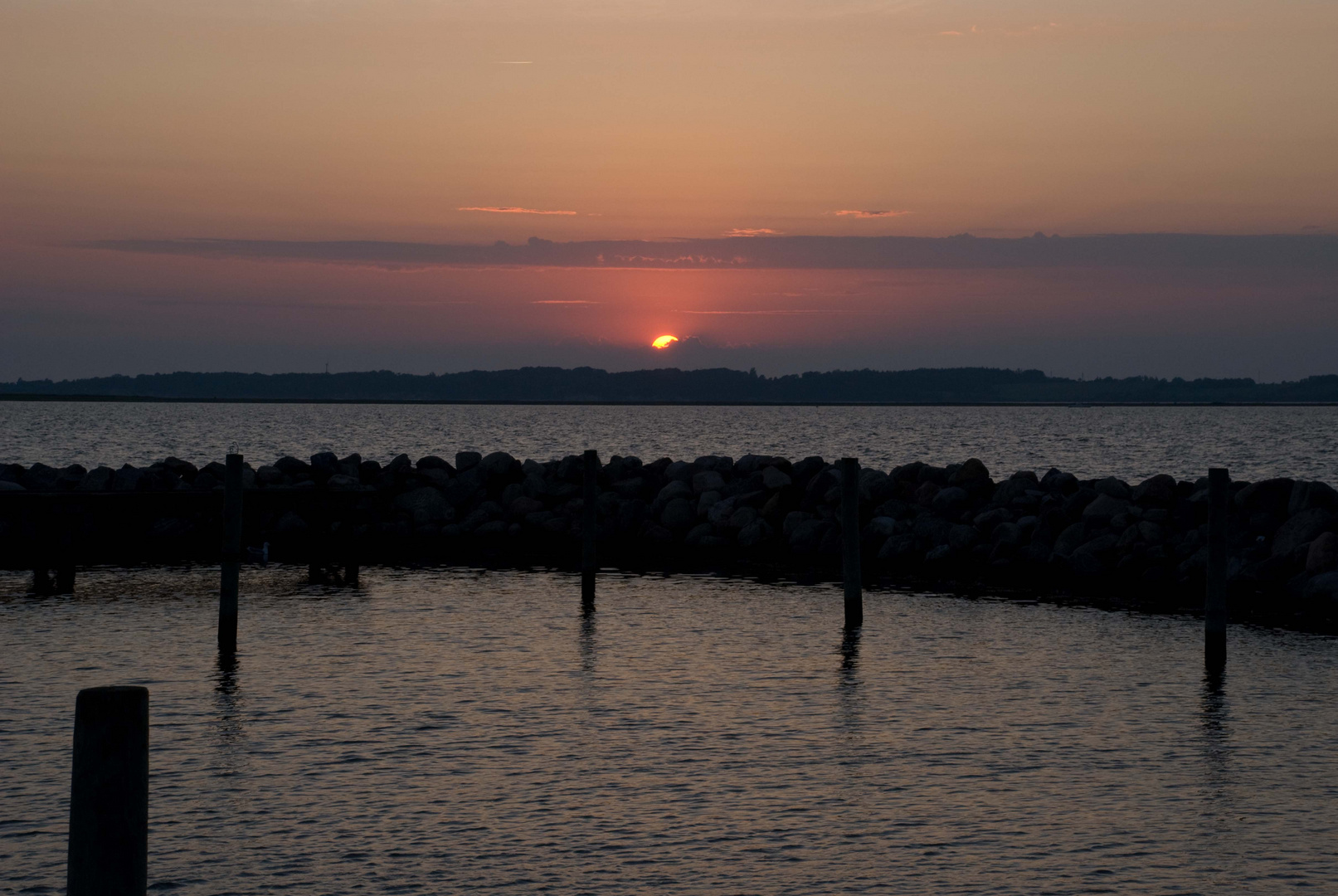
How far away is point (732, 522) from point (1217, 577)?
13617 millimetres

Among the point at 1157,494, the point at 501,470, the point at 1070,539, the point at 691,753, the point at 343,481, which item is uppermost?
the point at 1157,494

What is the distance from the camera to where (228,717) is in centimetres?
1206

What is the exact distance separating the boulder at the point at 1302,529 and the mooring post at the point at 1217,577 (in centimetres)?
675

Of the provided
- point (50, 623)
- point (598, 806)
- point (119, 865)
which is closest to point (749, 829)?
point (598, 806)

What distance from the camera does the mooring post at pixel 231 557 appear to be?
15.5 metres

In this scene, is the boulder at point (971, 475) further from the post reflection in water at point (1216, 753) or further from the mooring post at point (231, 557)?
the mooring post at point (231, 557)

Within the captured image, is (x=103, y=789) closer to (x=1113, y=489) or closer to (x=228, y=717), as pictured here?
(x=228, y=717)

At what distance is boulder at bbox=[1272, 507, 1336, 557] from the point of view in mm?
20984

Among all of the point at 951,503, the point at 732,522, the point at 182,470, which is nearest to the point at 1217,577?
the point at 951,503

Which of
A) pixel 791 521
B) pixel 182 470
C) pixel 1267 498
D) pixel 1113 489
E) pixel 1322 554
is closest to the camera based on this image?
pixel 1322 554

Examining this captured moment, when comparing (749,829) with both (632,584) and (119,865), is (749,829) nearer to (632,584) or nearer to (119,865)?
(119,865)

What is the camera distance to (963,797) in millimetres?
9594

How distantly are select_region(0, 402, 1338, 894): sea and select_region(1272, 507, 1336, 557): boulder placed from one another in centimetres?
361

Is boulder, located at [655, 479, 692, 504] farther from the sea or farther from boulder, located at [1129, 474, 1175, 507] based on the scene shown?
boulder, located at [1129, 474, 1175, 507]
